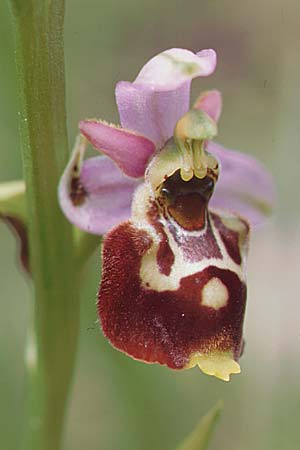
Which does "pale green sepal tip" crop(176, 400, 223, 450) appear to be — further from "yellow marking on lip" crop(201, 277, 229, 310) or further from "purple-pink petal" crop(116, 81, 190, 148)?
"purple-pink petal" crop(116, 81, 190, 148)

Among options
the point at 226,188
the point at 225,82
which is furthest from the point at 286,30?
the point at 226,188

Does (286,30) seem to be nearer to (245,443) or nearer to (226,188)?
(245,443)

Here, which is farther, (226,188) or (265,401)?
(265,401)

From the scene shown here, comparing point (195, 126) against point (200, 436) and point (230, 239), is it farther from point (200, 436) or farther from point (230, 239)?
point (200, 436)

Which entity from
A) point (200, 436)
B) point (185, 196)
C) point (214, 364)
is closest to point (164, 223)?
point (185, 196)

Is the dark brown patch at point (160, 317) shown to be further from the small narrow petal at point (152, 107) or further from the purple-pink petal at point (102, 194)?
the small narrow petal at point (152, 107)

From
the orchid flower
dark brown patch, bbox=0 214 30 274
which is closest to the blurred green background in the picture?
dark brown patch, bbox=0 214 30 274
